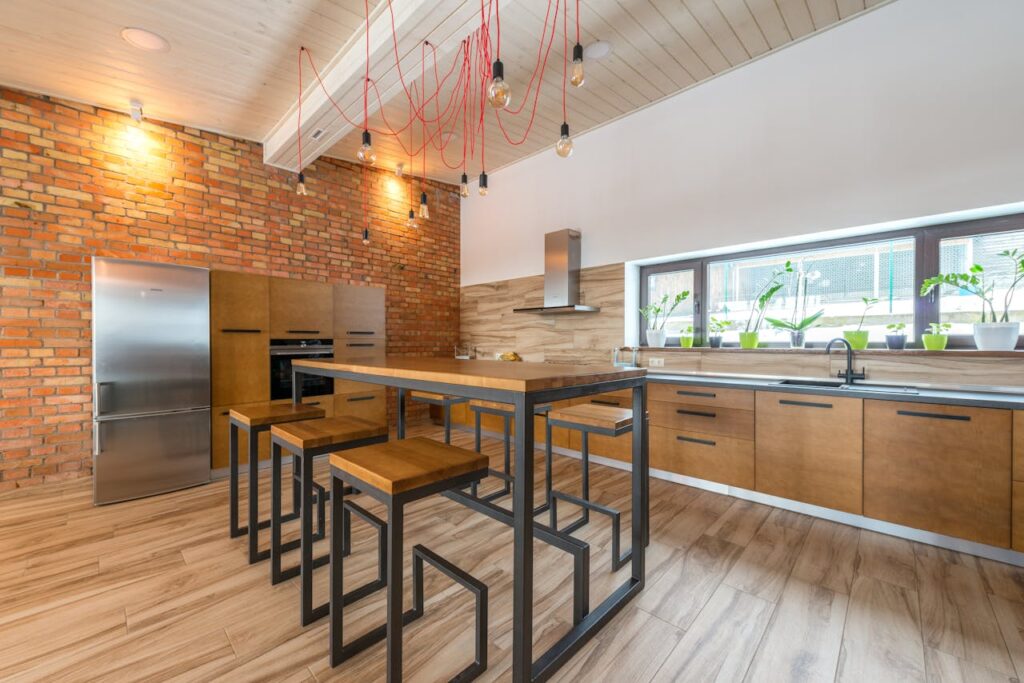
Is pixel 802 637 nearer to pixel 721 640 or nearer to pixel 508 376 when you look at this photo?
pixel 721 640

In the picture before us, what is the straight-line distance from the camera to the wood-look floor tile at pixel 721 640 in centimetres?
138

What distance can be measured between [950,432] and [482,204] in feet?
15.8

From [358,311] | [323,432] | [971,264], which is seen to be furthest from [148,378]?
[971,264]

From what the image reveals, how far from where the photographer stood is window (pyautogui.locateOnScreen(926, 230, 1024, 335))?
2.37 metres

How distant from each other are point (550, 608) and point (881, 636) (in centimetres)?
124

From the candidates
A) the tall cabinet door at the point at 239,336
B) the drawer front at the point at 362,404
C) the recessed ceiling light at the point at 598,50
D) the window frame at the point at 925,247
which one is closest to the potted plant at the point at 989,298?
the window frame at the point at 925,247

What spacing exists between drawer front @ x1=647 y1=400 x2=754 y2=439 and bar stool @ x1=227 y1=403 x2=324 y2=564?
7.90ft

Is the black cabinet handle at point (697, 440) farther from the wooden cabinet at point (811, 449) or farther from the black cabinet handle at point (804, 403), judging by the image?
the black cabinet handle at point (804, 403)

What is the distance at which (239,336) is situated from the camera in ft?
11.3

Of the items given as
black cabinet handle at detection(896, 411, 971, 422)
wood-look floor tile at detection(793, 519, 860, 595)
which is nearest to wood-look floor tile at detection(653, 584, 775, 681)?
wood-look floor tile at detection(793, 519, 860, 595)

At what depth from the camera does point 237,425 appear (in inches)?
87.7

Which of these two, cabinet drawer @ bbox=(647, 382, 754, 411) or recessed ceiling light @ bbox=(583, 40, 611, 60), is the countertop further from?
recessed ceiling light @ bbox=(583, 40, 611, 60)

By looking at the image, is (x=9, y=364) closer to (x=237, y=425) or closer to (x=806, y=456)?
(x=237, y=425)

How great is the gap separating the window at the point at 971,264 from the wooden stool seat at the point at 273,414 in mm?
3903
